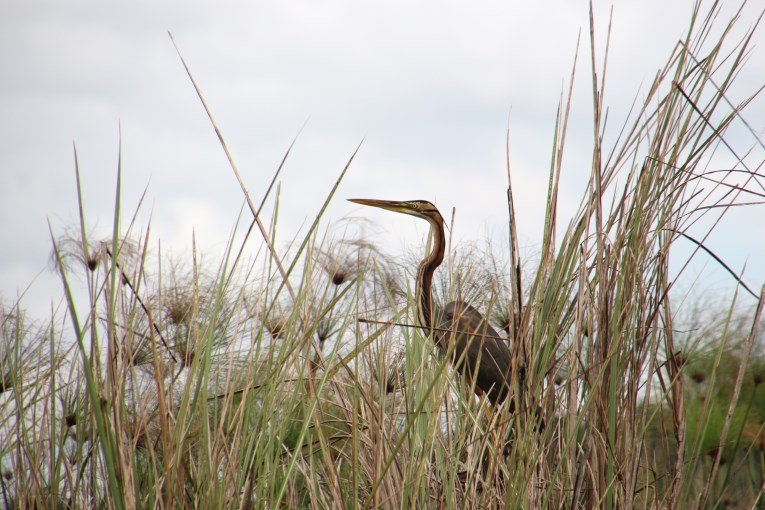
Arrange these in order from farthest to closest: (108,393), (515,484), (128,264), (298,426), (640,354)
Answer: (128,264)
(298,426)
(640,354)
(515,484)
(108,393)

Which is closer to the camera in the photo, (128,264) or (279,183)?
(279,183)

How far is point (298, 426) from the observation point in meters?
2.32

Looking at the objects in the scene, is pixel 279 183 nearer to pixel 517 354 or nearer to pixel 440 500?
pixel 517 354

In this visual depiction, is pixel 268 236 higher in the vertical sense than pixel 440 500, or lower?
higher

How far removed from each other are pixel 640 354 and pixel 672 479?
218mm

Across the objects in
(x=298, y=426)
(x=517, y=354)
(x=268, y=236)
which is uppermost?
(x=268, y=236)

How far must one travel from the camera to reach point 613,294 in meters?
1.21

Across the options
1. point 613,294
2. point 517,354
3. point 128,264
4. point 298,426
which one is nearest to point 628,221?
point 613,294

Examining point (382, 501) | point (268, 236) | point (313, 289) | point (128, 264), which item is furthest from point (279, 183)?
point (128, 264)

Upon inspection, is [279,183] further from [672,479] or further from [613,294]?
[672,479]

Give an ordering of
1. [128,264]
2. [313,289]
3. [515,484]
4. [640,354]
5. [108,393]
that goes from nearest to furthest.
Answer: [108,393] < [515,484] < [640,354] < [313,289] < [128,264]

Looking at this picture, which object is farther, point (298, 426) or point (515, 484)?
point (298, 426)

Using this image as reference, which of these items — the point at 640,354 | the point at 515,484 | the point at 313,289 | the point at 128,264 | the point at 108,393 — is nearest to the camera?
the point at 108,393

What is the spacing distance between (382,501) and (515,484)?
0.26 meters
